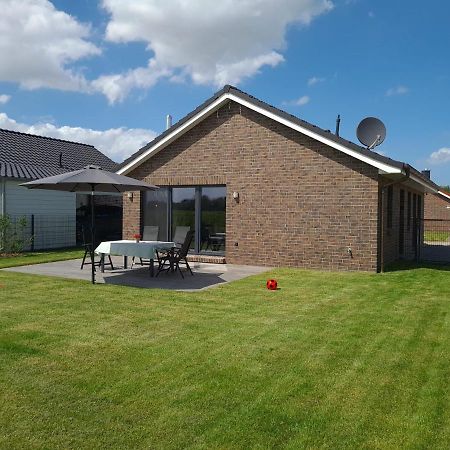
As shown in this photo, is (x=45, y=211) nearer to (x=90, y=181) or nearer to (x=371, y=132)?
(x=90, y=181)

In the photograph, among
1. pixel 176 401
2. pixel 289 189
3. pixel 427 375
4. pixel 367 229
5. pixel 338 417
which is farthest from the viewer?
pixel 289 189

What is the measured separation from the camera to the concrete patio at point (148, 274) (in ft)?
33.8

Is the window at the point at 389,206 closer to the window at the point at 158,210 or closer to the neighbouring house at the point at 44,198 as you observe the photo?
the window at the point at 158,210

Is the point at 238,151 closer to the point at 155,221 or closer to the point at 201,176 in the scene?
the point at 201,176

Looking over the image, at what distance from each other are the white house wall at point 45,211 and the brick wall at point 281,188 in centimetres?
737

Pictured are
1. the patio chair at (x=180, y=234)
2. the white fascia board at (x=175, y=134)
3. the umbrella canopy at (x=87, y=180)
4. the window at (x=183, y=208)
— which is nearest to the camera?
the umbrella canopy at (x=87, y=180)

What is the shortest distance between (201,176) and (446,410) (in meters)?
11.6

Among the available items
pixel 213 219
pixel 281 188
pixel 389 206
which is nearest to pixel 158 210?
pixel 213 219

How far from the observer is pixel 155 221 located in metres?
16.1

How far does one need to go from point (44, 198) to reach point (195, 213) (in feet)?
28.1

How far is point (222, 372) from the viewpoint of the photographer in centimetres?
482

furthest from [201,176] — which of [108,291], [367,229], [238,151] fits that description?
[108,291]

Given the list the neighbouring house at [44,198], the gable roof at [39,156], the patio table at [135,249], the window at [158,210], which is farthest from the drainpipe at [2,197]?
the patio table at [135,249]

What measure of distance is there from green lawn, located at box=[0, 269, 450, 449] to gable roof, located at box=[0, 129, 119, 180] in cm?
1246
